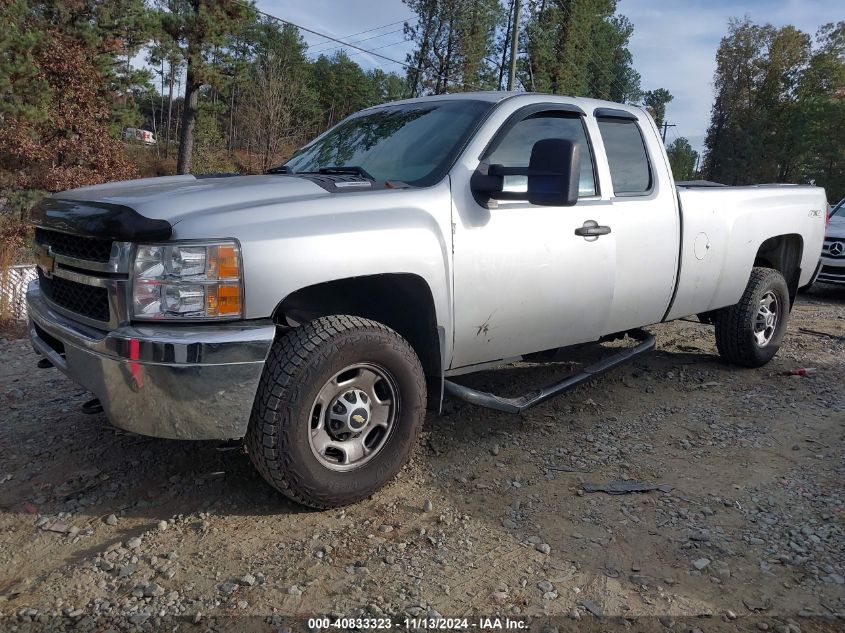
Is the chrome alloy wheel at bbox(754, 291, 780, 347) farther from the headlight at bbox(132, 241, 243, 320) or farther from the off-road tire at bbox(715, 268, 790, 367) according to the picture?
the headlight at bbox(132, 241, 243, 320)

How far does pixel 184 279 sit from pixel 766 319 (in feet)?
15.9

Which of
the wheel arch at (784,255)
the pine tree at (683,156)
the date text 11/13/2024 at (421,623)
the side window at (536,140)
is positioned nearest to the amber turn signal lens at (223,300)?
the date text 11/13/2024 at (421,623)

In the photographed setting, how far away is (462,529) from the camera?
286 cm

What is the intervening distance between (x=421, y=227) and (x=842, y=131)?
158ft

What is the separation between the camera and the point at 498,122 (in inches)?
137

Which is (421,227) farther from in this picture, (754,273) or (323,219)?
(754,273)

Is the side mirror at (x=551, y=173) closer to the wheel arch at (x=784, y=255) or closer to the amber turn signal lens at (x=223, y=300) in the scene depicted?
the amber turn signal lens at (x=223, y=300)

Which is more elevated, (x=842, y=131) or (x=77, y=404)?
(x=842, y=131)

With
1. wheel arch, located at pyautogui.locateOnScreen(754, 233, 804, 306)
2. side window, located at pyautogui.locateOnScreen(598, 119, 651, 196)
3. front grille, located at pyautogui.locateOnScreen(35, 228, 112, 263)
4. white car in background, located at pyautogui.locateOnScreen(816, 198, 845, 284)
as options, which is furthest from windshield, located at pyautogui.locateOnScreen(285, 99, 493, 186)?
white car in background, located at pyautogui.locateOnScreen(816, 198, 845, 284)

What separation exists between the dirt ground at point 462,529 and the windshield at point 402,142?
158 cm

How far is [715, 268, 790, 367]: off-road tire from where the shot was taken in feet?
17.0

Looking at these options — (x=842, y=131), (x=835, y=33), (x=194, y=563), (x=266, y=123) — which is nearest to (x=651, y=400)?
(x=194, y=563)

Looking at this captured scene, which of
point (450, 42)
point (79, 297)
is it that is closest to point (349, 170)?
point (79, 297)

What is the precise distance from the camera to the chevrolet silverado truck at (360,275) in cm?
253
